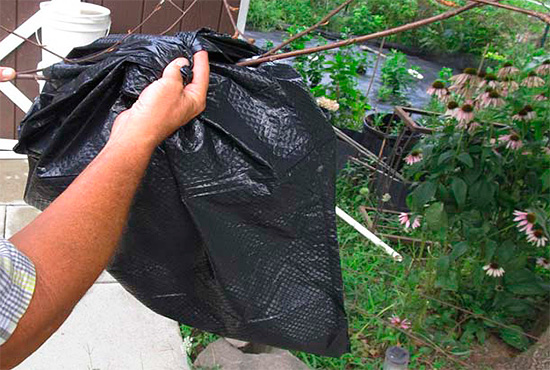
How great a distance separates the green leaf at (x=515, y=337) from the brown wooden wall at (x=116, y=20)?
2742 millimetres

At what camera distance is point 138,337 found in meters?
2.60

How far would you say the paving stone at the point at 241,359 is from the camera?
2299 millimetres

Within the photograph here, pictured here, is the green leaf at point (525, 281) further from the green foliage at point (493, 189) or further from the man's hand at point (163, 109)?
the man's hand at point (163, 109)

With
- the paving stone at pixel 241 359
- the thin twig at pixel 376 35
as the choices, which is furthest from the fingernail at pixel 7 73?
the paving stone at pixel 241 359

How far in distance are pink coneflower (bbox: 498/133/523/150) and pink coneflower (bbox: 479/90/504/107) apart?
14cm

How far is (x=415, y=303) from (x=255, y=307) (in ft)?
5.20

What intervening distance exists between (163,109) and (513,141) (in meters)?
1.75

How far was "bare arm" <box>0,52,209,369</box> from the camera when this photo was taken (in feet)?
2.97

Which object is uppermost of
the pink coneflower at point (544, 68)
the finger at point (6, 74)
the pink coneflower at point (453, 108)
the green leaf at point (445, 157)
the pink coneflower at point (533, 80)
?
the finger at point (6, 74)

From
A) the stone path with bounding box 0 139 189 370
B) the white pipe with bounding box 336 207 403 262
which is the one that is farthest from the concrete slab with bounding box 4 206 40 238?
the white pipe with bounding box 336 207 403 262

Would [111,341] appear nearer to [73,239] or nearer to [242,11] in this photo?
[73,239]

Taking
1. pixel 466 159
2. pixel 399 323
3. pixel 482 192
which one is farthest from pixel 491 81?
pixel 399 323

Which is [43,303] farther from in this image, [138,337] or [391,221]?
[391,221]

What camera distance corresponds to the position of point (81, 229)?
947mm
